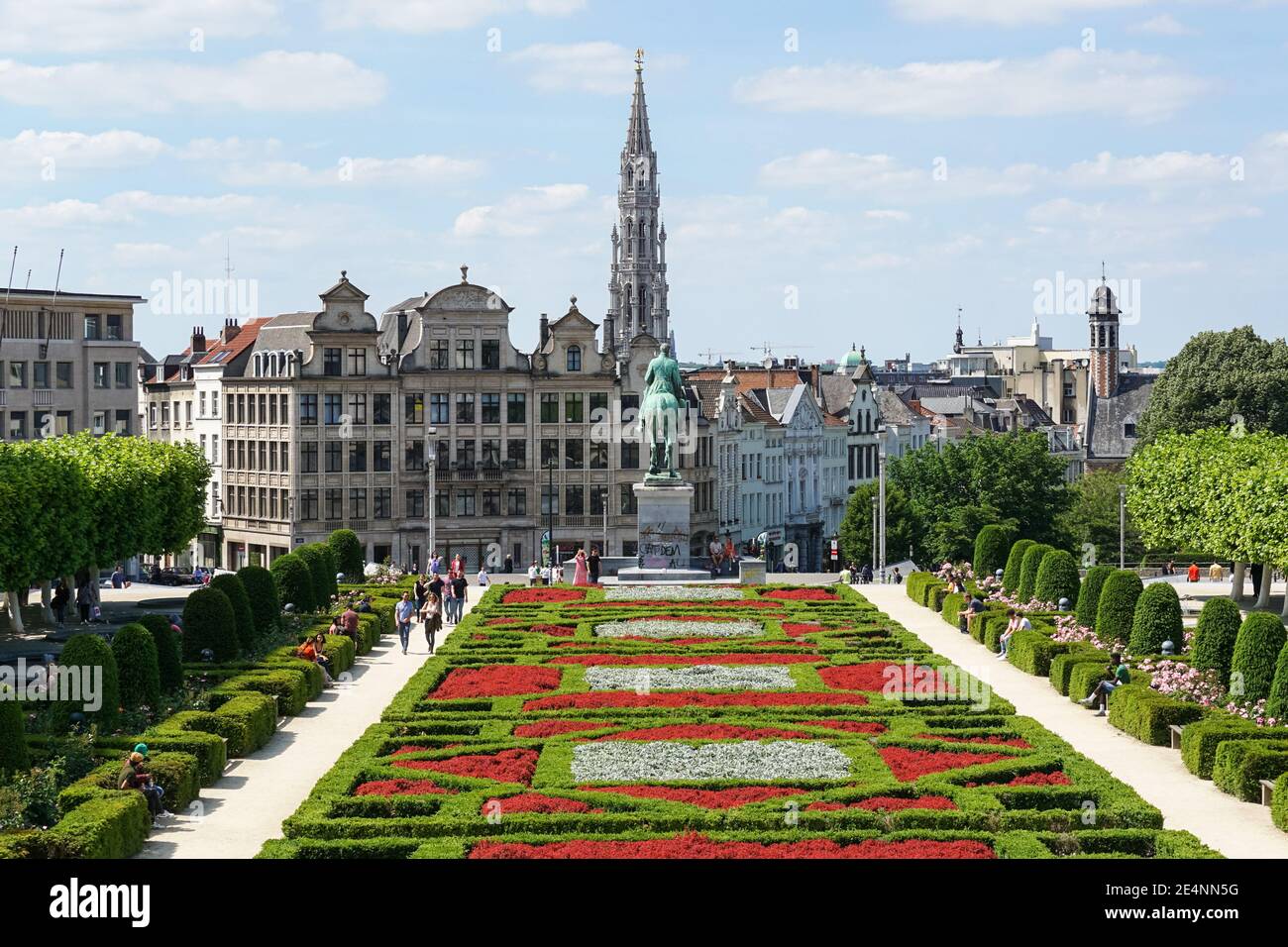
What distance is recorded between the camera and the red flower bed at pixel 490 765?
3559 centimetres

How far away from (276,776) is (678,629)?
22.8 m

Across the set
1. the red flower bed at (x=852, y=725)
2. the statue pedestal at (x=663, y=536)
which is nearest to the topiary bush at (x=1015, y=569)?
the statue pedestal at (x=663, y=536)

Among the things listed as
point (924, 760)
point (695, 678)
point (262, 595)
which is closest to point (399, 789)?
point (924, 760)

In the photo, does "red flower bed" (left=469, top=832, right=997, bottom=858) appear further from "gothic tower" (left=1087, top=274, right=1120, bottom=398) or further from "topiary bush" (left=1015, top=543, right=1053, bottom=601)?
"gothic tower" (left=1087, top=274, right=1120, bottom=398)

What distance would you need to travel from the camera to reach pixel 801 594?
69938mm

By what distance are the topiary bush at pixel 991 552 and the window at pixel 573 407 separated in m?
35.7

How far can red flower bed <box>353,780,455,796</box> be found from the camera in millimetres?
33969

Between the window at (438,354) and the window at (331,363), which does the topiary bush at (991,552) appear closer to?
the window at (438,354)

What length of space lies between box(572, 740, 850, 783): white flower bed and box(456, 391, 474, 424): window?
220 feet

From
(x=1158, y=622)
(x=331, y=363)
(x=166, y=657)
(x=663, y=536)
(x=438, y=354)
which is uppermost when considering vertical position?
(x=438, y=354)

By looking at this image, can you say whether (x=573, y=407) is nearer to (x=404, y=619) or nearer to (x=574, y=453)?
(x=574, y=453)

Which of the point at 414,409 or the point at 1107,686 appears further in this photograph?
the point at 414,409

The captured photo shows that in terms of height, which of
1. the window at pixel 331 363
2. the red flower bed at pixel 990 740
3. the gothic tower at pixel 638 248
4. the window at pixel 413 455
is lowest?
the red flower bed at pixel 990 740
